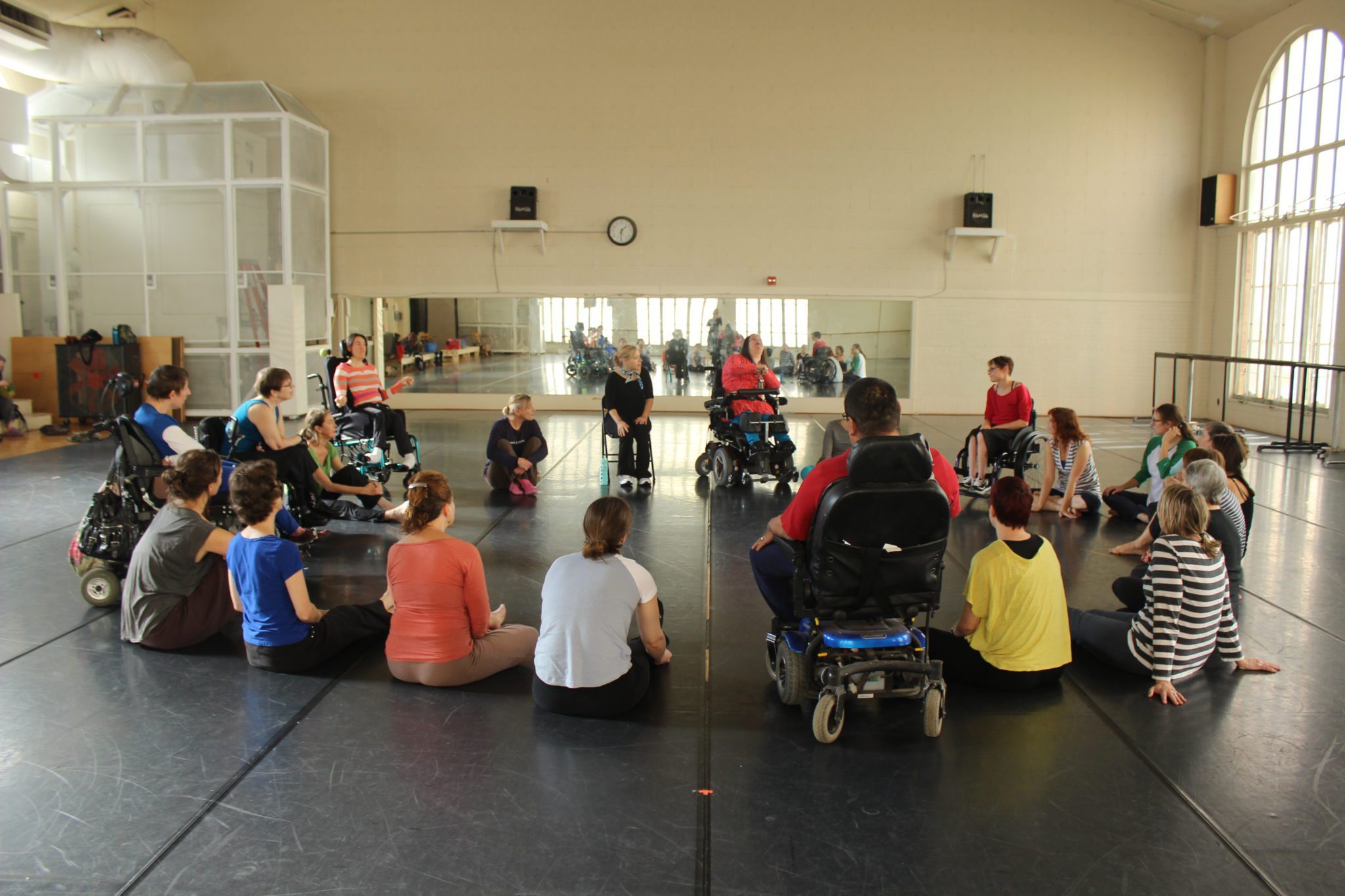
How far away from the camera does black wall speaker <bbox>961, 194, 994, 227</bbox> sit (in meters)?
14.0

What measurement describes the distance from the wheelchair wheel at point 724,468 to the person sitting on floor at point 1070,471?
2448 mm

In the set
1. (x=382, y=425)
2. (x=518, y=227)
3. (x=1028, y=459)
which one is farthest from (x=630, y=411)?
(x=518, y=227)

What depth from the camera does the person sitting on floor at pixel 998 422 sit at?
322 inches

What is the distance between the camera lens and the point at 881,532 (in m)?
3.33

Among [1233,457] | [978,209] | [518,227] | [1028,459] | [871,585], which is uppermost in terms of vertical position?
[978,209]

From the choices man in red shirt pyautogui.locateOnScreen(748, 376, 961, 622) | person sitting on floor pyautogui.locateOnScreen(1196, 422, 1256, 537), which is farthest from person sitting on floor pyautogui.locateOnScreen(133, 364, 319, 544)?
person sitting on floor pyautogui.locateOnScreen(1196, 422, 1256, 537)

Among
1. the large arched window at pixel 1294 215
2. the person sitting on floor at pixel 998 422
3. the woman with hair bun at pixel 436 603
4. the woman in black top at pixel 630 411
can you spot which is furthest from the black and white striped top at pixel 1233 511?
the large arched window at pixel 1294 215

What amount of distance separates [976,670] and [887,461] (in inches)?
46.8

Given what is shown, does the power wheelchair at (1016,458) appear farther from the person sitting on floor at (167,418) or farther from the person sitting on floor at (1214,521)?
the person sitting on floor at (167,418)

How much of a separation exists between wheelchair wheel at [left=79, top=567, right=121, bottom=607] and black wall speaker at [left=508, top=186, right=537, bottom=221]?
33.7 feet

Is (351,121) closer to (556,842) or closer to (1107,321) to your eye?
(1107,321)

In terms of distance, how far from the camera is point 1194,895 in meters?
2.63

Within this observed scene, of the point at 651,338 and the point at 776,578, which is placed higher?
the point at 651,338

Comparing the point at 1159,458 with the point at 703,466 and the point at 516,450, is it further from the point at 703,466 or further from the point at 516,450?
the point at 516,450
